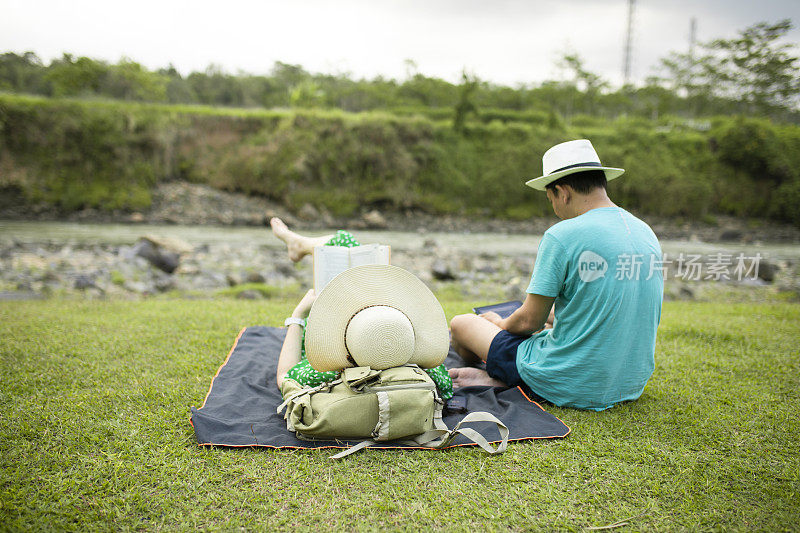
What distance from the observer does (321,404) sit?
2.16 metres

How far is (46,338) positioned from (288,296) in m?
3.12

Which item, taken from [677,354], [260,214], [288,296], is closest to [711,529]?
[677,354]

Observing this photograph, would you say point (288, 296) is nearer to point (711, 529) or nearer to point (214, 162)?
point (711, 529)

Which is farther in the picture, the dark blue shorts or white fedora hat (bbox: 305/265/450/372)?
the dark blue shorts

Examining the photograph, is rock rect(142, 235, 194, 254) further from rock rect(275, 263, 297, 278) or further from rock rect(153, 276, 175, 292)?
rock rect(275, 263, 297, 278)

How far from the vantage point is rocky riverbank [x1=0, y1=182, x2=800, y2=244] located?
683 inches

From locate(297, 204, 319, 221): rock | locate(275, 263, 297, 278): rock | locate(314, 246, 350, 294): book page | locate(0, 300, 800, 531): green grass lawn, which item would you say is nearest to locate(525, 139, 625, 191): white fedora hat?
locate(314, 246, 350, 294): book page

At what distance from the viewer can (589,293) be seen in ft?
7.82

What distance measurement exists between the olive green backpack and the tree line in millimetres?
23734

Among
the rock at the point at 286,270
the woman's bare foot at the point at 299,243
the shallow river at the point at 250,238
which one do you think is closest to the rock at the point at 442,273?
the rock at the point at 286,270

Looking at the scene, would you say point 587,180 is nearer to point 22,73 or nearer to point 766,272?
point 766,272

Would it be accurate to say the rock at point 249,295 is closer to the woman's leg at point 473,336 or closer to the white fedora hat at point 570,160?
the woman's leg at point 473,336

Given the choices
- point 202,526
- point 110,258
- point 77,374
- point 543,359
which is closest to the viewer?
point 202,526

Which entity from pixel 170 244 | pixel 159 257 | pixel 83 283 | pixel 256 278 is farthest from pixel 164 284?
pixel 170 244
